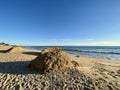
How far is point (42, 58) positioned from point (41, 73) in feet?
3.98

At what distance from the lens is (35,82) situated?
722cm

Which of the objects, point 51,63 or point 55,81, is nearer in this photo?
point 55,81

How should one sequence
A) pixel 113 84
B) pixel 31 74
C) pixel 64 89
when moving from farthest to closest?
pixel 31 74
pixel 113 84
pixel 64 89

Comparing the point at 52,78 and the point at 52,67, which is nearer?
the point at 52,78

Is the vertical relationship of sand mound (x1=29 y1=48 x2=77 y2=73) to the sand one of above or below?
above

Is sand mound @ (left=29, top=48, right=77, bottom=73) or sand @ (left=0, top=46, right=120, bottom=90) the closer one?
sand @ (left=0, top=46, right=120, bottom=90)

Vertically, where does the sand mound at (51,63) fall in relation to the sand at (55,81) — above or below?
above

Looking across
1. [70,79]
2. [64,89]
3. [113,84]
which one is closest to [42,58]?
[70,79]

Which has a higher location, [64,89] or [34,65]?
[34,65]

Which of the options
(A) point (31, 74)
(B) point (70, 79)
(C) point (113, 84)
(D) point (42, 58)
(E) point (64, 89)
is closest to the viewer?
(E) point (64, 89)

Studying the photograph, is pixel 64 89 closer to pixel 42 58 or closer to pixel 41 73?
pixel 41 73

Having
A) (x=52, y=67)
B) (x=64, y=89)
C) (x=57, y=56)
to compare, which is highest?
(x=57, y=56)

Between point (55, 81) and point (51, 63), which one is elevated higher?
point (51, 63)

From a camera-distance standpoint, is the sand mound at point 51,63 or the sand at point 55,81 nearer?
the sand at point 55,81
